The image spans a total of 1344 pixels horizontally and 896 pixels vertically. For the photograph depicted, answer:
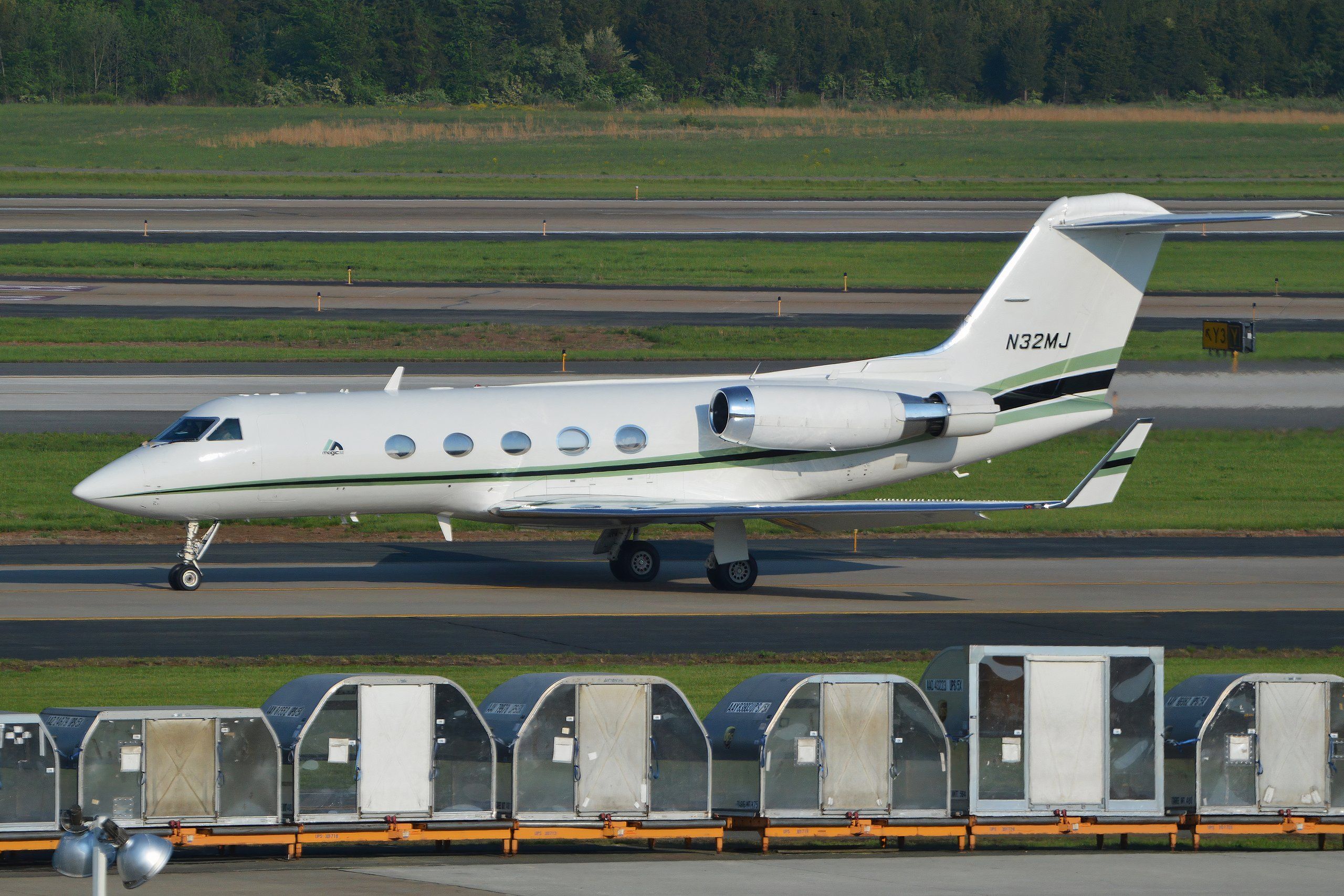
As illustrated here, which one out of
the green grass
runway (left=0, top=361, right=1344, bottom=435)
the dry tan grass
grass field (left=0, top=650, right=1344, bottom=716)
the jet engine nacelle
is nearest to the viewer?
grass field (left=0, top=650, right=1344, bottom=716)

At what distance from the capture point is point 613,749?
51.1 ft

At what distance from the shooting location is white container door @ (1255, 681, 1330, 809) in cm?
1631

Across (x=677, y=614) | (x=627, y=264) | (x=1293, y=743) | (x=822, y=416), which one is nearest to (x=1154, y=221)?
(x=822, y=416)

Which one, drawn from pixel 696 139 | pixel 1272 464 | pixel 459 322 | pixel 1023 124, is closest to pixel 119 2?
pixel 696 139

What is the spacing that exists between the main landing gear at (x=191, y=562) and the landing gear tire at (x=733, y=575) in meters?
8.59

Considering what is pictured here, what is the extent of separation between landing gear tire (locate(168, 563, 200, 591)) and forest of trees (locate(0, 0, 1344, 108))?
9736 cm

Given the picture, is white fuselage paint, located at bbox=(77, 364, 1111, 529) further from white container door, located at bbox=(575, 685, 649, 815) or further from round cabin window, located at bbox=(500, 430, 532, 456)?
white container door, located at bbox=(575, 685, 649, 815)

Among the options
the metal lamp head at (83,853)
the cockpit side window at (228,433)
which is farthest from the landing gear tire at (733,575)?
the metal lamp head at (83,853)

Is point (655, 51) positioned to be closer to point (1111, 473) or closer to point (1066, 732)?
point (1111, 473)

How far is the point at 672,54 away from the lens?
13150cm

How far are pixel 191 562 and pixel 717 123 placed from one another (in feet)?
300

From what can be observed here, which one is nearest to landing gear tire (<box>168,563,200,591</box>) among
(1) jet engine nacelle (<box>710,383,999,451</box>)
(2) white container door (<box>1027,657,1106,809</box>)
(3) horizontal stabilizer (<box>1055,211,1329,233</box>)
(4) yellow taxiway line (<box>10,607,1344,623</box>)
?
(4) yellow taxiway line (<box>10,607,1344,623</box>)

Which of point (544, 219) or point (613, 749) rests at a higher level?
point (544, 219)

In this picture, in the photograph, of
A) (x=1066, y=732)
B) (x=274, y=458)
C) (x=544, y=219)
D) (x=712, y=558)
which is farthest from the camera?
(x=544, y=219)
